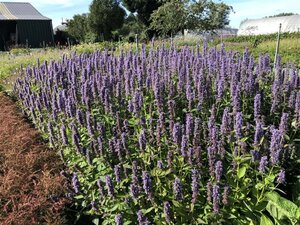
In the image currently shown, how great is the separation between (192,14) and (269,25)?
996 centimetres

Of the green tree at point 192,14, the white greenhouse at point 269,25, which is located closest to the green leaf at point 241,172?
the green tree at point 192,14

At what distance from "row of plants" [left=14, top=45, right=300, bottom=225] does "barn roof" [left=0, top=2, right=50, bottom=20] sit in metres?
43.0

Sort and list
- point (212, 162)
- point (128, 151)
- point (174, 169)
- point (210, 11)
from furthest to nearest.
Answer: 1. point (210, 11)
2. point (128, 151)
3. point (174, 169)
4. point (212, 162)

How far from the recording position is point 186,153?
118 inches

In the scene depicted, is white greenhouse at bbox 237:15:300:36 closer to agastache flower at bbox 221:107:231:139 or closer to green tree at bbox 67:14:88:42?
green tree at bbox 67:14:88:42

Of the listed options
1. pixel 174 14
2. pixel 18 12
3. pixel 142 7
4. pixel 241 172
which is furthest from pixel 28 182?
pixel 18 12

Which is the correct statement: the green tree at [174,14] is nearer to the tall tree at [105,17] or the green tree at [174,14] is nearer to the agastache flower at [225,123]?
the tall tree at [105,17]

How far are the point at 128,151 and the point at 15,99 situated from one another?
17.2ft

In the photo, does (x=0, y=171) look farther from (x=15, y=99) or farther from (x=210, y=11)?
(x=210, y=11)

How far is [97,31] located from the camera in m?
40.0

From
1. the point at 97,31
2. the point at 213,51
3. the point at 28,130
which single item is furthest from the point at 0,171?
the point at 97,31

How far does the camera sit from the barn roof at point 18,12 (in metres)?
44.0

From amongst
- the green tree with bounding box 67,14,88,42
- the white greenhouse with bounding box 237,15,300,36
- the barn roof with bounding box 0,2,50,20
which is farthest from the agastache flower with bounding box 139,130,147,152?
the barn roof with bounding box 0,2,50,20

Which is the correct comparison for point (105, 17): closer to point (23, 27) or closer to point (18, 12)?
point (23, 27)
